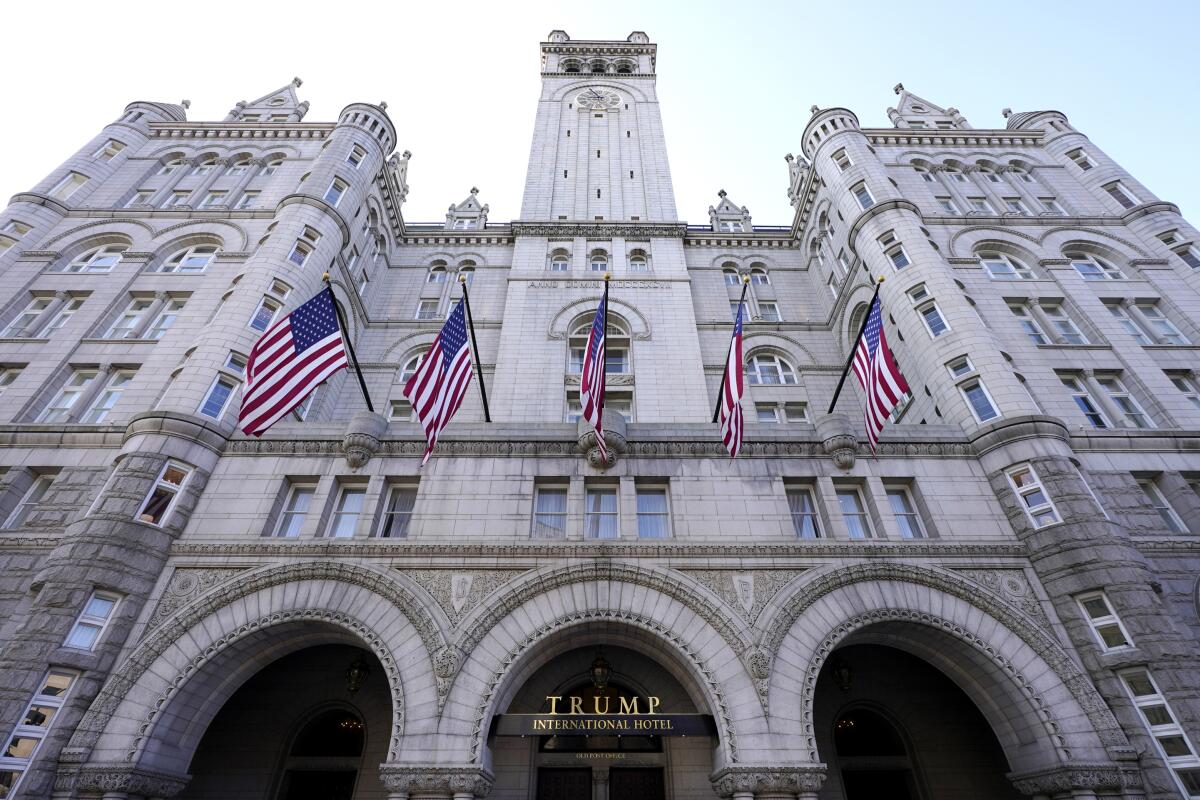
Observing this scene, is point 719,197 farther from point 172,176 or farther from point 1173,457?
point 172,176

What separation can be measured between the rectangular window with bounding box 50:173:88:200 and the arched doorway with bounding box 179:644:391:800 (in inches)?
1117

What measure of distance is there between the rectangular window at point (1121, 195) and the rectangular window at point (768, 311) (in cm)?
1906

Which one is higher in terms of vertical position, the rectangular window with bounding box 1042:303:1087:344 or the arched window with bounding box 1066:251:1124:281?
the arched window with bounding box 1066:251:1124:281

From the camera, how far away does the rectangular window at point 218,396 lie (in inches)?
815

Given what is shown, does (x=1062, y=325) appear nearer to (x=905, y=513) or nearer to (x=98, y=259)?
(x=905, y=513)

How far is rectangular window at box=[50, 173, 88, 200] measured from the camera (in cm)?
3067

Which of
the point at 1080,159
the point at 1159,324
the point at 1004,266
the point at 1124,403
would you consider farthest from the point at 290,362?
Result: the point at 1080,159

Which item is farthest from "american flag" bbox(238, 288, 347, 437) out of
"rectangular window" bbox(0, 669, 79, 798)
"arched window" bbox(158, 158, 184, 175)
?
"arched window" bbox(158, 158, 184, 175)

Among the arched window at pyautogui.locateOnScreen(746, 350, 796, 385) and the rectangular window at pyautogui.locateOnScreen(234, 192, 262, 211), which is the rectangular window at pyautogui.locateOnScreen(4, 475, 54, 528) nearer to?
the rectangular window at pyautogui.locateOnScreen(234, 192, 262, 211)

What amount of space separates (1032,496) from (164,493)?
28.3 meters

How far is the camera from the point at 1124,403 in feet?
80.2

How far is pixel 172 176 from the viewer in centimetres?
3350

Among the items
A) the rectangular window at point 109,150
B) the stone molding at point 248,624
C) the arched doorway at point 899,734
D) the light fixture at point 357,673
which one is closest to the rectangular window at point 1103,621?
the arched doorway at point 899,734

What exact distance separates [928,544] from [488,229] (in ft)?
104
